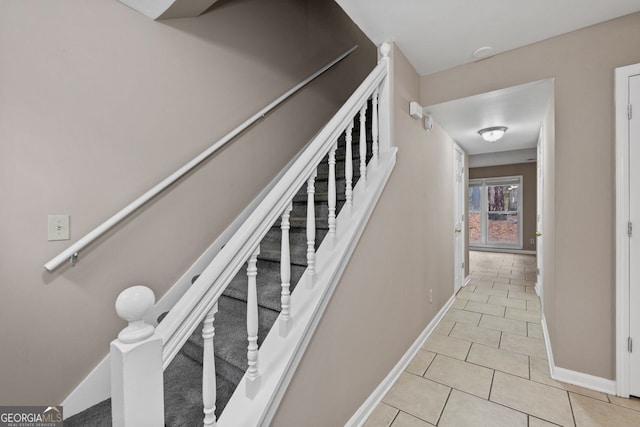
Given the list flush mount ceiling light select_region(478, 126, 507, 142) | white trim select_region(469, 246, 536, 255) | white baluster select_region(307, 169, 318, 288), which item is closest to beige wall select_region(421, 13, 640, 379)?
flush mount ceiling light select_region(478, 126, 507, 142)

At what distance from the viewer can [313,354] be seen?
1226mm

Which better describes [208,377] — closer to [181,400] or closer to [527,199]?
[181,400]

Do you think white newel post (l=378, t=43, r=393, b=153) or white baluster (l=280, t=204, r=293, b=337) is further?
white newel post (l=378, t=43, r=393, b=153)

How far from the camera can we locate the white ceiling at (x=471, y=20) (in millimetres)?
1658

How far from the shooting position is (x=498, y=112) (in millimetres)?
2711

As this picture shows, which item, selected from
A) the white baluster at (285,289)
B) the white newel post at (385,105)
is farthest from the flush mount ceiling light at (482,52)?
the white baluster at (285,289)

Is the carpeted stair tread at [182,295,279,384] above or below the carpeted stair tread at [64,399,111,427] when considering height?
above

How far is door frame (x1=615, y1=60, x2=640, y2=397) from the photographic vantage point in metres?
1.72

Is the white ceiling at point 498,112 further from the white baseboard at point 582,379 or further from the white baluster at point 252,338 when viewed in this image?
the white baluster at point 252,338

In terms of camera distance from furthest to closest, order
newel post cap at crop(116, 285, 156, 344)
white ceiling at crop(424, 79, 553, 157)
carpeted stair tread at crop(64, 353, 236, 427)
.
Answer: white ceiling at crop(424, 79, 553, 157)
carpeted stair tread at crop(64, 353, 236, 427)
newel post cap at crop(116, 285, 156, 344)

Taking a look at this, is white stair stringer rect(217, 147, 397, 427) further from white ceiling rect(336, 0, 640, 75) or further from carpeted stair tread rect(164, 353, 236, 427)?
white ceiling rect(336, 0, 640, 75)

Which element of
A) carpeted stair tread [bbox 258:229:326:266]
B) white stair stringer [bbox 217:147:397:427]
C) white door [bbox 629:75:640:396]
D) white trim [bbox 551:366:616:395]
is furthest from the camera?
white trim [bbox 551:366:616:395]

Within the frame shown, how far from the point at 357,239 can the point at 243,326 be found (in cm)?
75

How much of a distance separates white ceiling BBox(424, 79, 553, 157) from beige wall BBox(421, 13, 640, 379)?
0.67 ft
